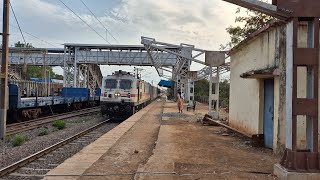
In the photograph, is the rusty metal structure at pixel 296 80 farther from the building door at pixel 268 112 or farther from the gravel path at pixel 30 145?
the gravel path at pixel 30 145

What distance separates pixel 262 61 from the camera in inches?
414

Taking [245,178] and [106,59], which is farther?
[106,59]

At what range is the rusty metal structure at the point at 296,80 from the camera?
6.12m

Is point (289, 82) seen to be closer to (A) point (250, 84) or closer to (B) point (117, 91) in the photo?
(A) point (250, 84)

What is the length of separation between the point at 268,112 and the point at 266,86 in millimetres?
751

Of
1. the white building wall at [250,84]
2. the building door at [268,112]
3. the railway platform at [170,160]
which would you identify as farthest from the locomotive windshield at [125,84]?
the building door at [268,112]

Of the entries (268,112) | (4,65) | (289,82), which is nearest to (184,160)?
(289,82)

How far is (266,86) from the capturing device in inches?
413

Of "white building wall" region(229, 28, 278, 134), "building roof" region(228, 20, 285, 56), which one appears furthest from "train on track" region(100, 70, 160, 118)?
"building roof" region(228, 20, 285, 56)

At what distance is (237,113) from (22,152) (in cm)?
756

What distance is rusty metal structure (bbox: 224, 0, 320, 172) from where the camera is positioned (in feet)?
20.1

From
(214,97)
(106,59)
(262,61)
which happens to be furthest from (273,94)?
(106,59)

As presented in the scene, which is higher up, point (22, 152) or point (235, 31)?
point (235, 31)

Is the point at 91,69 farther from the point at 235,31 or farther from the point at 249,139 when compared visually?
the point at 249,139
